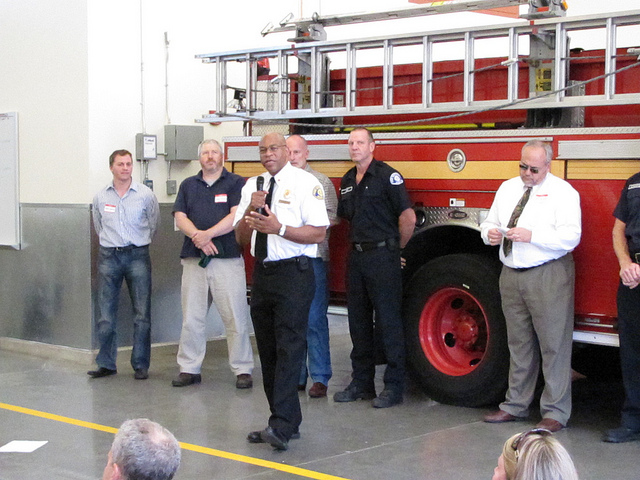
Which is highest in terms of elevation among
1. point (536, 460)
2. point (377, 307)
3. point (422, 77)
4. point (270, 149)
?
point (422, 77)

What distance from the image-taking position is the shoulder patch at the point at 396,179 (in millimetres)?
7039

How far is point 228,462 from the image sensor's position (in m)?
5.71

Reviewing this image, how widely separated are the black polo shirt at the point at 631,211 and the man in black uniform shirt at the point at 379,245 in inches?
62.1

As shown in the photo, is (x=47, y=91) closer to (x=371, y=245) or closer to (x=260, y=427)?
(x=371, y=245)

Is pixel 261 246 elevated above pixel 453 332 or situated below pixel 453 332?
above

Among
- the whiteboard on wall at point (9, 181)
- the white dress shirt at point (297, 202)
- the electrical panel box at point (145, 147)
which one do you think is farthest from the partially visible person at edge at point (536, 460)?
the whiteboard on wall at point (9, 181)

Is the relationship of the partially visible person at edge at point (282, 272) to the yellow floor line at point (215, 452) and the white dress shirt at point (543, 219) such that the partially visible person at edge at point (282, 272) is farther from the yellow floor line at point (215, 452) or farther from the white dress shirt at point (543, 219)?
the white dress shirt at point (543, 219)

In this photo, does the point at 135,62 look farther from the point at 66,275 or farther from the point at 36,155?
the point at 66,275

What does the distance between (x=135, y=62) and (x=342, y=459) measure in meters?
5.10

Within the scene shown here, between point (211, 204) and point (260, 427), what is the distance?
214 cm

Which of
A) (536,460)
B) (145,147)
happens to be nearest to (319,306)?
(145,147)

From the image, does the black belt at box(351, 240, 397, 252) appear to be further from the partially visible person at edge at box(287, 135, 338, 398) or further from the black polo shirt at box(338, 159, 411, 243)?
the partially visible person at edge at box(287, 135, 338, 398)

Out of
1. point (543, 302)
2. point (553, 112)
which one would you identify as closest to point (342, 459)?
point (543, 302)

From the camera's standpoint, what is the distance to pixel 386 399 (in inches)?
281
